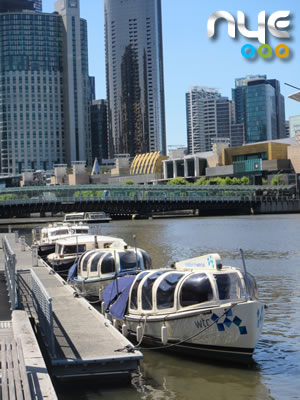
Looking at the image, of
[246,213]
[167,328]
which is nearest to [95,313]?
[167,328]

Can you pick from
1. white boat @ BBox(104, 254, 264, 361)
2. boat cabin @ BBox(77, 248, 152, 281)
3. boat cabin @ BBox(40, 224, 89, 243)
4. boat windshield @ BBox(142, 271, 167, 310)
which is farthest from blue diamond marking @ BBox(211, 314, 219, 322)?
boat cabin @ BBox(40, 224, 89, 243)

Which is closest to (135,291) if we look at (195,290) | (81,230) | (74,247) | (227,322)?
(195,290)

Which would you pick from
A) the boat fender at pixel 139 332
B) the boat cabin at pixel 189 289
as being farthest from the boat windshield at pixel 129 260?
the boat fender at pixel 139 332

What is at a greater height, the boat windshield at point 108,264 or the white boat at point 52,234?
the boat windshield at point 108,264

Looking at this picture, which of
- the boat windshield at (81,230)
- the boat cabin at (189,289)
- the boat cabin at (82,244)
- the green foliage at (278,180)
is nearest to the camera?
the boat cabin at (189,289)

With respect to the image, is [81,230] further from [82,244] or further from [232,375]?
[232,375]

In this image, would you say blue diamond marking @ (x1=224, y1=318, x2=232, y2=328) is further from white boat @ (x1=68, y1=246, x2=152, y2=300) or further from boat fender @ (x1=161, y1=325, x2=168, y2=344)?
white boat @ (x1=68, y1=246, x2=152, y2=300)

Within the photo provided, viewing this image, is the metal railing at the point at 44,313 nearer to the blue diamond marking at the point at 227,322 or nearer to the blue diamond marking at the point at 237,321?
the blue diamond marking at the point at 227,322

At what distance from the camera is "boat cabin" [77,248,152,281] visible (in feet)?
97.7

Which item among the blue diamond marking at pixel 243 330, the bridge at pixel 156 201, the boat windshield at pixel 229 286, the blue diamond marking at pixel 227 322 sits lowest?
the bridge at pixel 156 201

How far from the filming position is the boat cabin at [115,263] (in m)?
29.8

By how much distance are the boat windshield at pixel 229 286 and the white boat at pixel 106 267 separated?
8934 mm

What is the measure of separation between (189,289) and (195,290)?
22 cm

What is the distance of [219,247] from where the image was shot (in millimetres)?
65938
